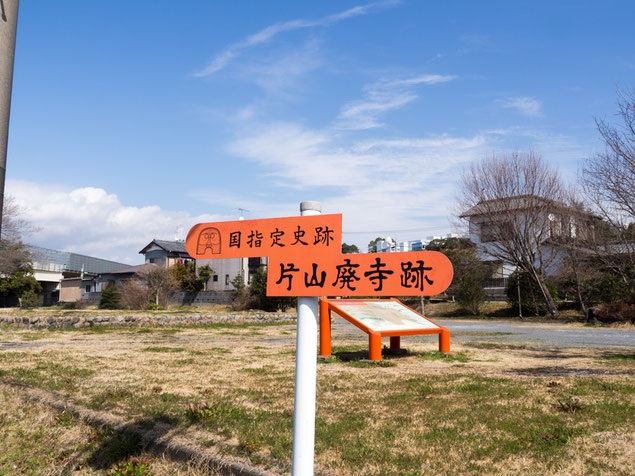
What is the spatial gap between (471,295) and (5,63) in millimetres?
30108

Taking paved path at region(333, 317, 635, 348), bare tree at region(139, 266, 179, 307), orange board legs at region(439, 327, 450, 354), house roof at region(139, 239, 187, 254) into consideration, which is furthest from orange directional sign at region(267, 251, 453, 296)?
house roof at region(139, 239, 187, 254)

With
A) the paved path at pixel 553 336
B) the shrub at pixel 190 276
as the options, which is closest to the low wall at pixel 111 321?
the paved path at pixel 553 336

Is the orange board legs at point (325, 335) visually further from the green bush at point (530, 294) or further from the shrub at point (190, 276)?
the shrub at point (190, 276)

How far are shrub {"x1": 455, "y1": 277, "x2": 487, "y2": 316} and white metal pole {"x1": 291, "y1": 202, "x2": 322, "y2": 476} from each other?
28.8m

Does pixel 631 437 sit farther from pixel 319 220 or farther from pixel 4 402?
pixel 4 402

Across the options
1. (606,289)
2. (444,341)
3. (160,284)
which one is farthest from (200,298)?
(444,341)

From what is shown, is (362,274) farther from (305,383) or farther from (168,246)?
(168,246)

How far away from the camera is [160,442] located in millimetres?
4383

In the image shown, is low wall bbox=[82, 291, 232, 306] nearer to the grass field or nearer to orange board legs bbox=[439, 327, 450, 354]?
orange board legs bbox=[439, 327, 450, 354]

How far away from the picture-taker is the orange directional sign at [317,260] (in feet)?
8.75

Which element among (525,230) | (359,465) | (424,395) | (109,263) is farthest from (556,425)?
(109,263)

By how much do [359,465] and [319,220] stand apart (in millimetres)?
2044

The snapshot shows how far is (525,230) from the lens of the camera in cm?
2706

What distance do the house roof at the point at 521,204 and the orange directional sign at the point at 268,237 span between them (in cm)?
2603
